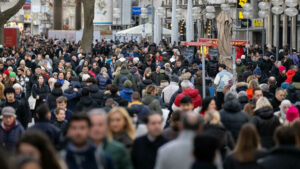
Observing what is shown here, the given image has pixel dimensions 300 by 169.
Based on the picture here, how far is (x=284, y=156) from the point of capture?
7508 mm

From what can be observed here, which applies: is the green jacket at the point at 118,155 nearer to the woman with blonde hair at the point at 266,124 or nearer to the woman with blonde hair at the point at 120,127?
the woman with blonde hair at the point at 120,127

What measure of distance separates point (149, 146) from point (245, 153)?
1036mm

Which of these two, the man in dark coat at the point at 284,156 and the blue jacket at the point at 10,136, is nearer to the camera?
the man in dark coat at the point at 284,156

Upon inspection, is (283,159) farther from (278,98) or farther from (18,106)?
(18,106)

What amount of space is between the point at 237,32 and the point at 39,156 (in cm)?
4783

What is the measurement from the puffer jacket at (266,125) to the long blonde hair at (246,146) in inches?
98.3

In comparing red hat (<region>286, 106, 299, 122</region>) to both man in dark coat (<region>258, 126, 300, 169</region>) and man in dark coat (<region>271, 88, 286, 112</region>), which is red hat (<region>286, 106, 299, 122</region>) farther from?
man in dark coat (<region>271, 88, 286, 112</region>)

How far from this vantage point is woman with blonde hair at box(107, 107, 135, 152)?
839 centimetres

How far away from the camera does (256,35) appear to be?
5278 centimetres

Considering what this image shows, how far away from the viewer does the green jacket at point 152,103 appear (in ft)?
43.0

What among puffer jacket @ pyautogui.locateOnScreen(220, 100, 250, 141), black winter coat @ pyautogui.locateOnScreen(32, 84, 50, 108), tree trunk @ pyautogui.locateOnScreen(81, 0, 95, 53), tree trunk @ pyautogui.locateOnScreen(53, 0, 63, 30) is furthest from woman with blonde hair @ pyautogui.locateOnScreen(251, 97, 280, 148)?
tree trunk @ pyautogui.locateOnScreen(53, 0, 63, 30)

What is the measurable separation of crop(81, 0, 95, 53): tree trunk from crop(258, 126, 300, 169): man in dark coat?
106ft

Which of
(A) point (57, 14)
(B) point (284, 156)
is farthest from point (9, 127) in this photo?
(A) point (57, 14)

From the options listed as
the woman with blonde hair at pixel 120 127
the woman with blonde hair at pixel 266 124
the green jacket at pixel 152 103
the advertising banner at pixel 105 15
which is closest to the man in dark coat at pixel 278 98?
the green jacket at pixel 152 103
